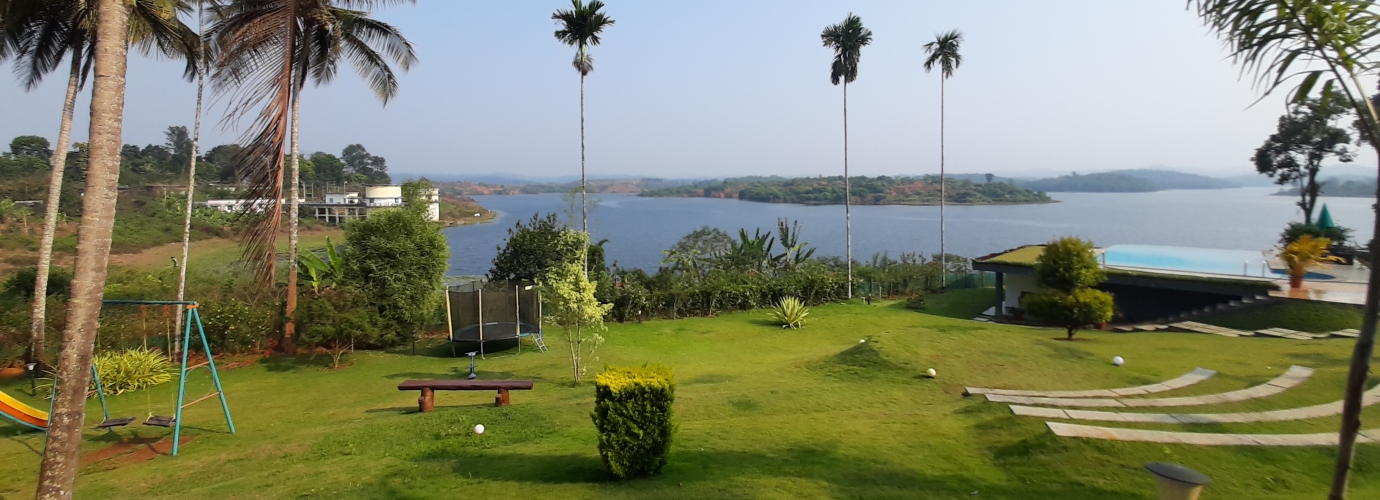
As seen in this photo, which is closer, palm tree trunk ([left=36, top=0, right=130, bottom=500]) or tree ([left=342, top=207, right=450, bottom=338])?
palm tree trunk ([left=36, top=0, right=130, bottom=500])

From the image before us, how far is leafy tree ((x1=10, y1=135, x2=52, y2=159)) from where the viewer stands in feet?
120

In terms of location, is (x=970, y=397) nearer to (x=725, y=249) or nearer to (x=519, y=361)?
(x=519, y=361)

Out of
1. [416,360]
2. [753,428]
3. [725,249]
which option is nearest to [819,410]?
[753,428]

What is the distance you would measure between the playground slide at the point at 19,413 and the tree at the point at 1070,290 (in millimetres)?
16822

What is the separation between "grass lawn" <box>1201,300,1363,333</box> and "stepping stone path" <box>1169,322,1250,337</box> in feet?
1.87

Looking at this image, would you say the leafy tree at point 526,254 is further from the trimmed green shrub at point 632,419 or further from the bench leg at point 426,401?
the trimmed green shrub at point 632,419

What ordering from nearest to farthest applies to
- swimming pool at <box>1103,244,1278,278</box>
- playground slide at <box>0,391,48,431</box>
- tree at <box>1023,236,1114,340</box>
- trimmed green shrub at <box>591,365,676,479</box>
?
trimmed green shrub at <box>591,365,676,479</box> → playground slide at <box>0,391,48,431</box> → tree at <box>1023,236,1114,340</box> → swimming pool at <box>1103,244,1278,278</box>

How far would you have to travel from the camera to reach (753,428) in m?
7.62

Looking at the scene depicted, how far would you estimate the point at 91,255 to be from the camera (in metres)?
5.24

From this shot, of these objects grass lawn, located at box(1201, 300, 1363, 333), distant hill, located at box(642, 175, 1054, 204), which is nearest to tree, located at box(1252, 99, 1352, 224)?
grass lawn, located at box(1201, 300, 1363, 333)

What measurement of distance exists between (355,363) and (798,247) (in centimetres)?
1663

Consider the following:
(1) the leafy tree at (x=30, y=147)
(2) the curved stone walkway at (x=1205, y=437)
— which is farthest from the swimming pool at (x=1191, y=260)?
(1) the leafy tree at (x=30, y=147)

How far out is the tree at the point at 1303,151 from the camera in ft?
97.0

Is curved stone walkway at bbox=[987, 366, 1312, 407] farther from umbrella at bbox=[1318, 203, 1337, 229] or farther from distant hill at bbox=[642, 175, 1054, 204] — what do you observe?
distant hill at bbox=[642, 175, 1054, 204]
